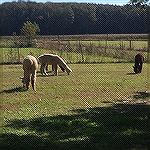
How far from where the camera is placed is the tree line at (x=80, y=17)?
9.85 meters

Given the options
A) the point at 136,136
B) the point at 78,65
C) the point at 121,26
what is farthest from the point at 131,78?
the point at 136,136

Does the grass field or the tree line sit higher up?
Answer: the tree line

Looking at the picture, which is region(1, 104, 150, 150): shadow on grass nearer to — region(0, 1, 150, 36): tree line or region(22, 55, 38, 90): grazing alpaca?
region(0, 1, 150, 36): tree line

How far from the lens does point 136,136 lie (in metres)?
7.69

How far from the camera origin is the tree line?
32.3 feet

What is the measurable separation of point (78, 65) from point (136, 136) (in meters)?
17.9

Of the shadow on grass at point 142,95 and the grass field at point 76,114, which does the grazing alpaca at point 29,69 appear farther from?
the shadow on grass at point 142,95

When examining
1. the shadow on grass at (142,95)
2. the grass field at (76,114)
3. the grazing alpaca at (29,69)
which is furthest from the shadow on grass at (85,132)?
the grazing alpaca at (29,69)

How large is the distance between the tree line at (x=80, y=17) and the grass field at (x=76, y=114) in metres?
2.15

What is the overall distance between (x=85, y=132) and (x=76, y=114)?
221 centimetres

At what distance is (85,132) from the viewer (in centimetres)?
806

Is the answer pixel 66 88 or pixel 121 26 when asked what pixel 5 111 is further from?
pixel 66 88

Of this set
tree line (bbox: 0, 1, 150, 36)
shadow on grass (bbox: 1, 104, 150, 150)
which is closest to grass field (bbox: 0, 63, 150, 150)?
shadow on grass (bbox: 1, 104, 150, 150)

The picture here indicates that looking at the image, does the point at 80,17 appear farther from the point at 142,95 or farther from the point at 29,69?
the point at 29,69
